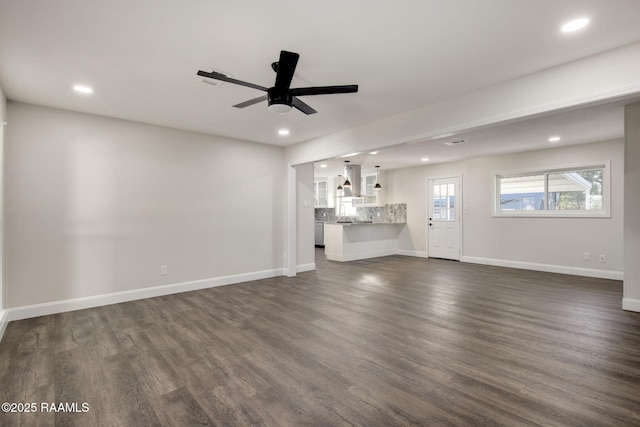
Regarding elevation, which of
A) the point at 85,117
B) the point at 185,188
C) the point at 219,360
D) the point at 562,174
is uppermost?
the point at 85,117

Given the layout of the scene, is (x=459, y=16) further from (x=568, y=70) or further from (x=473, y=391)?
(x=473, y=391)

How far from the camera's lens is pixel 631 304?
377 cm

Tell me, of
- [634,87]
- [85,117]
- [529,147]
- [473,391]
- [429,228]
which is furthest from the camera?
[429,228]

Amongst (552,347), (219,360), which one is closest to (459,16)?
(552,347)

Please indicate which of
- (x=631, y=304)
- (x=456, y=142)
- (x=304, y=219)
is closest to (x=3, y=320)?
(x=304, y=219)

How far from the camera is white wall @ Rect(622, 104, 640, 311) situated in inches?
145

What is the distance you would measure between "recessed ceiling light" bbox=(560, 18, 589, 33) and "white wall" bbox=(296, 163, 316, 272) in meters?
4.51

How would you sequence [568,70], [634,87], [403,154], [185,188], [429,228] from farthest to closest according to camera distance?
1. [429,228]
2. [403,154]
3. [185,188]
4. [568,70]
5. [634,87]

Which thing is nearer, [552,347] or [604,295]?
[552,347]

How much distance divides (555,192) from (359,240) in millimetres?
4300

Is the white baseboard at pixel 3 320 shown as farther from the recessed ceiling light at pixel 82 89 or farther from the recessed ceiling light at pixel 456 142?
the recessed ceiling light at pixel 456 142

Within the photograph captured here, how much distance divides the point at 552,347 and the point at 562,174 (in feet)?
16.1

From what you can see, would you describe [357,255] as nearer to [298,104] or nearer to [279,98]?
[298,104]

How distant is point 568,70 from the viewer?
9.08 ft
